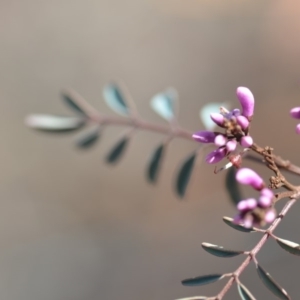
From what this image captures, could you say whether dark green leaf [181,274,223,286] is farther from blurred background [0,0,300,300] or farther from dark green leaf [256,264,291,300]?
blurred background [0,0,300,300]

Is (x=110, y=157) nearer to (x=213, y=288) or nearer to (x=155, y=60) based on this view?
(x=213, y=288)

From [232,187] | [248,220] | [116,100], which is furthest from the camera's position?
[116,100]

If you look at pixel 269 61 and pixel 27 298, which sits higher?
pixel 269 61

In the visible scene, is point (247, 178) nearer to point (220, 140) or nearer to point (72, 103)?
point (220, 140)

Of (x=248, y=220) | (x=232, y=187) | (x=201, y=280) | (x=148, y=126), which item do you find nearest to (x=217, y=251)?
(x=201, y=280)

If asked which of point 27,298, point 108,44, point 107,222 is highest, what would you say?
point 108,44

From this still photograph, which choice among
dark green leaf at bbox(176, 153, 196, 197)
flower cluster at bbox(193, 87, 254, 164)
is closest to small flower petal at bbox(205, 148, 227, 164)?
flower cluster at bbox(193, 87, 254, 164)

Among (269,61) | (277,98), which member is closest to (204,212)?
(277,98)

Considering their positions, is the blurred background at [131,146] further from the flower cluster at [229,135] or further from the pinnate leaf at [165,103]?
the flower cluster at [229,135]
